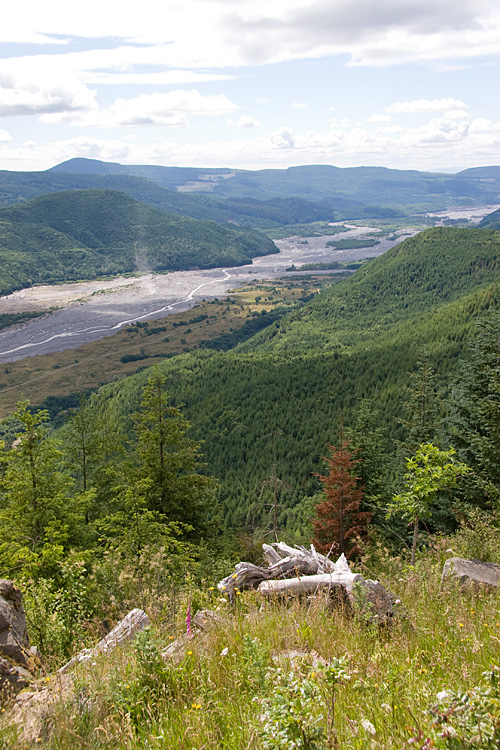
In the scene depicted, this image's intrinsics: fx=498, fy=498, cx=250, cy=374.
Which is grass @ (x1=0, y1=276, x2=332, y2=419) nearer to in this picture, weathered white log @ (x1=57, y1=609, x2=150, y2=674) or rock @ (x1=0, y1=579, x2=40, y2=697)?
rock @ (x1=0, y1=579, x2=40, y2=697)

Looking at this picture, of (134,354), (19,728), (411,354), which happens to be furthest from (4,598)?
Result: (134,354)

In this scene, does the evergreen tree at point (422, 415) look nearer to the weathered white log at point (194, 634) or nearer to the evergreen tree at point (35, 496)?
the evergreen tree at point (35, 496)

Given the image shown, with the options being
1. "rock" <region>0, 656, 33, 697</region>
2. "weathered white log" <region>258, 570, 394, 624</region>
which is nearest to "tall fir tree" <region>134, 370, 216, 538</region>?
"weathered white log" <region>258, 570, 394, 624</region>

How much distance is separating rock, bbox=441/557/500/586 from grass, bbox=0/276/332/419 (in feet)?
368

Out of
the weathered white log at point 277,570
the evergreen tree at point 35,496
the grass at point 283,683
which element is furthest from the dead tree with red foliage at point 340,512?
the grass at point 283,683

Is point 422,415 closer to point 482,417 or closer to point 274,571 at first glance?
point 482,417

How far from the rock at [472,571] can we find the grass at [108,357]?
368 ft

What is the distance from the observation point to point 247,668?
5.09 meters

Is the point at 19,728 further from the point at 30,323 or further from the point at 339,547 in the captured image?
the point at 30,323

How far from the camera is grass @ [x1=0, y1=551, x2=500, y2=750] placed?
12.5 feet

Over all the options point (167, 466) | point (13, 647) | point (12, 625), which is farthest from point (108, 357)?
point (13, 647)

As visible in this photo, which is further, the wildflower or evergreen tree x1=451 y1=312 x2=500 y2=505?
evergreen tree x1=451 y1=312 x2=500 y2=505

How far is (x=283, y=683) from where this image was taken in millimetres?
3951

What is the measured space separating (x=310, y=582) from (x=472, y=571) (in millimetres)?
3265
